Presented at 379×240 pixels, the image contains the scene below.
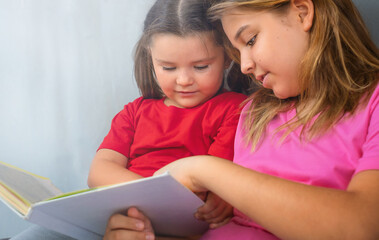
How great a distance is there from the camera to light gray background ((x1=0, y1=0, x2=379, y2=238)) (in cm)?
101

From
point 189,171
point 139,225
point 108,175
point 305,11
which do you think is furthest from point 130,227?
point 305,11

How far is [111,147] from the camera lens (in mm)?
1013

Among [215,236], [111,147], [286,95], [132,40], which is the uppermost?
[132,40]

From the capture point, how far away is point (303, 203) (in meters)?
0.60

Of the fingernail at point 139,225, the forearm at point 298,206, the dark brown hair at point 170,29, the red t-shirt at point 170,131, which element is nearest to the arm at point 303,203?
the forearm at point 298,206

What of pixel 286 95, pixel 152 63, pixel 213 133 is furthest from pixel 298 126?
pixel 152 63

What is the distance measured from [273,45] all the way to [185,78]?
227 millimetres

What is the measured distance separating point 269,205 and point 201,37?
46 cm

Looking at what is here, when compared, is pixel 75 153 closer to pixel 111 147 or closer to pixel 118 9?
pixel 111 147

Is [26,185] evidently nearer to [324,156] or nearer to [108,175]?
[108,175]

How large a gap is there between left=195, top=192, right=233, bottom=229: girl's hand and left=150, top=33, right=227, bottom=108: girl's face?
274mm

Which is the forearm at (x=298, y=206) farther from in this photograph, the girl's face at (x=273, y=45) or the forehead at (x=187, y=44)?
the forehead at (x=187, y=44)

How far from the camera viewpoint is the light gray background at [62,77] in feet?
3.31

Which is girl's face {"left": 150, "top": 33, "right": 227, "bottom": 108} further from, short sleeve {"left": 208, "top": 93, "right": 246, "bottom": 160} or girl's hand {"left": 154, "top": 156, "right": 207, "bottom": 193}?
girl's hand {"left": 154, "top": 156, "right": 207, "bottom": 193}
